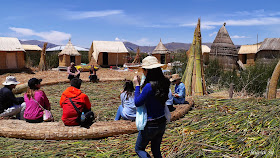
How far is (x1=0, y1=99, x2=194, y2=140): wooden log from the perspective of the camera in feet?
11.7

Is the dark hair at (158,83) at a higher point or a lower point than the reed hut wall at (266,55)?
lower

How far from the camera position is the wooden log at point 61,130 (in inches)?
141

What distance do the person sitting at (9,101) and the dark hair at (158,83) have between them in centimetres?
305

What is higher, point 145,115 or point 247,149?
point 145,115

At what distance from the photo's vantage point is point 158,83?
7.65ft

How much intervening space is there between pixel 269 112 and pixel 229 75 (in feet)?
18.0

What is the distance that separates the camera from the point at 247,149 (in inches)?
109

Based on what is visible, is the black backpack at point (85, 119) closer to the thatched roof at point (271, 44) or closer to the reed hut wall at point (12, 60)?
the reed hut wall at point (12, 60)

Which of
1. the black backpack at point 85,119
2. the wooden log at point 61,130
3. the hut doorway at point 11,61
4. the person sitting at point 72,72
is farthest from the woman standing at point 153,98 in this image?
the hut doorway at point 11,61

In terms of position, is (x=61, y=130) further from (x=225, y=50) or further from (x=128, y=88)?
(x=225, y=50)

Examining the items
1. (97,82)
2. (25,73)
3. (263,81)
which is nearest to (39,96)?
(97,82)

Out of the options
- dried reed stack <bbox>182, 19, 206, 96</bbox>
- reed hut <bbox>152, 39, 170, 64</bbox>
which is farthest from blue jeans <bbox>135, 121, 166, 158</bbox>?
reed hut <bbox>152, 39, 170, 64</bbox>

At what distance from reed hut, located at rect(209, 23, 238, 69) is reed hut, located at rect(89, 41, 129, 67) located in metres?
9.72

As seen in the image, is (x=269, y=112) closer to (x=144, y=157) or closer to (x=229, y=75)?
(x=144, y=157)
